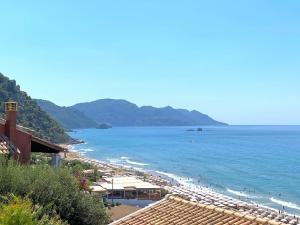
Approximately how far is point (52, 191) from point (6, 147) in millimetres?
2570

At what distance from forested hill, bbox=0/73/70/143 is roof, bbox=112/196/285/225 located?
115 m

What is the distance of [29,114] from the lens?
133 metres

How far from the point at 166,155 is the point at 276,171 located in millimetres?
37631

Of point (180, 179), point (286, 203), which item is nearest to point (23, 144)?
point (286, 203)

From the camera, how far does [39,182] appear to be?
36.2 feet

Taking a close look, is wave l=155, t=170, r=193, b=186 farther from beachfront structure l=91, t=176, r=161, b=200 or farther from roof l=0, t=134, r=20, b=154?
roof l=0, t=134, r=20, b=154

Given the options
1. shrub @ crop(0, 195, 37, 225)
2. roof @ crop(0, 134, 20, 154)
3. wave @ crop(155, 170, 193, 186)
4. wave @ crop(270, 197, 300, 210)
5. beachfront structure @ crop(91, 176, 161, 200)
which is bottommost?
wave @ crop(270, 197, 300, 210)

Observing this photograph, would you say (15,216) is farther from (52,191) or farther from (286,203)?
(286,203)

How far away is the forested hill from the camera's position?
12562 centimetres

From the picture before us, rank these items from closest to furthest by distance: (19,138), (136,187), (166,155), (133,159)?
(19,138) → (136,187) → (133,159) → (166,155)

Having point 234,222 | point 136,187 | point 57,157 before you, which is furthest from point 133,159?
point 234,222

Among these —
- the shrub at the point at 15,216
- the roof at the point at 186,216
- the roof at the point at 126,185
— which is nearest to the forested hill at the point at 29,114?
the roof at the point at 126,185

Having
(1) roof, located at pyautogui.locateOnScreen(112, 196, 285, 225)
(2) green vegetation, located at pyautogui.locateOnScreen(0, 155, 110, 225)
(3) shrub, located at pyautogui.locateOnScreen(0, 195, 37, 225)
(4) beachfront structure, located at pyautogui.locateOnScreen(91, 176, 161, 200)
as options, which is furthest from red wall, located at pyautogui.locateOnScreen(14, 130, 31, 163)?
(4) beachfront structure, located at pyautogui.locateOnScreen(91, 176, 161, 200)

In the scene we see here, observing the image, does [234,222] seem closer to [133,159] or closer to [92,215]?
[92,215]
